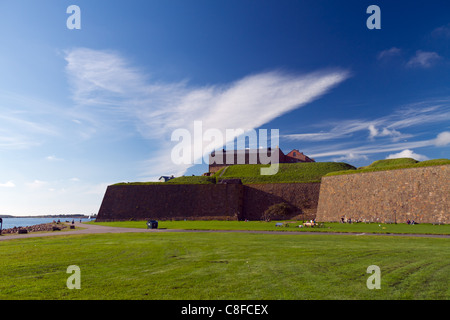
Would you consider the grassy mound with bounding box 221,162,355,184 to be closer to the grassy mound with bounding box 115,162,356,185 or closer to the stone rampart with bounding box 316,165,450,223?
the grassy mound with bounding box 115,162,356,185

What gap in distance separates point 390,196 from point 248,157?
66552 millimetres

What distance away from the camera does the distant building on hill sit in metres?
109

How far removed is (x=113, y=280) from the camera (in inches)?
380

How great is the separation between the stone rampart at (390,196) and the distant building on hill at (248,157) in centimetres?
4807

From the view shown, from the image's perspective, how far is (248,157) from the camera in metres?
112

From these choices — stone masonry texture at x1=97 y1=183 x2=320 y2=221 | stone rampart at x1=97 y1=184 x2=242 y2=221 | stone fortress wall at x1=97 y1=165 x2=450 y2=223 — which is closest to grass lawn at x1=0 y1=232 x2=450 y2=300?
stone fortress wall at x1=97 y1=165 x2=450 y2=223

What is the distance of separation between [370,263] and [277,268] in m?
4.15

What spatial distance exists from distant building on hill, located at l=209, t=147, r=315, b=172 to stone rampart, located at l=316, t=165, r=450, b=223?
158ft

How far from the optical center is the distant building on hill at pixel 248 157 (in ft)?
358

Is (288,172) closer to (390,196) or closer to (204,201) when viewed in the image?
(204,201)

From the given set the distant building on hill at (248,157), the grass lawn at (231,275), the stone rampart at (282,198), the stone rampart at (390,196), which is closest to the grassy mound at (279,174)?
the stone rampart at (282,198)
